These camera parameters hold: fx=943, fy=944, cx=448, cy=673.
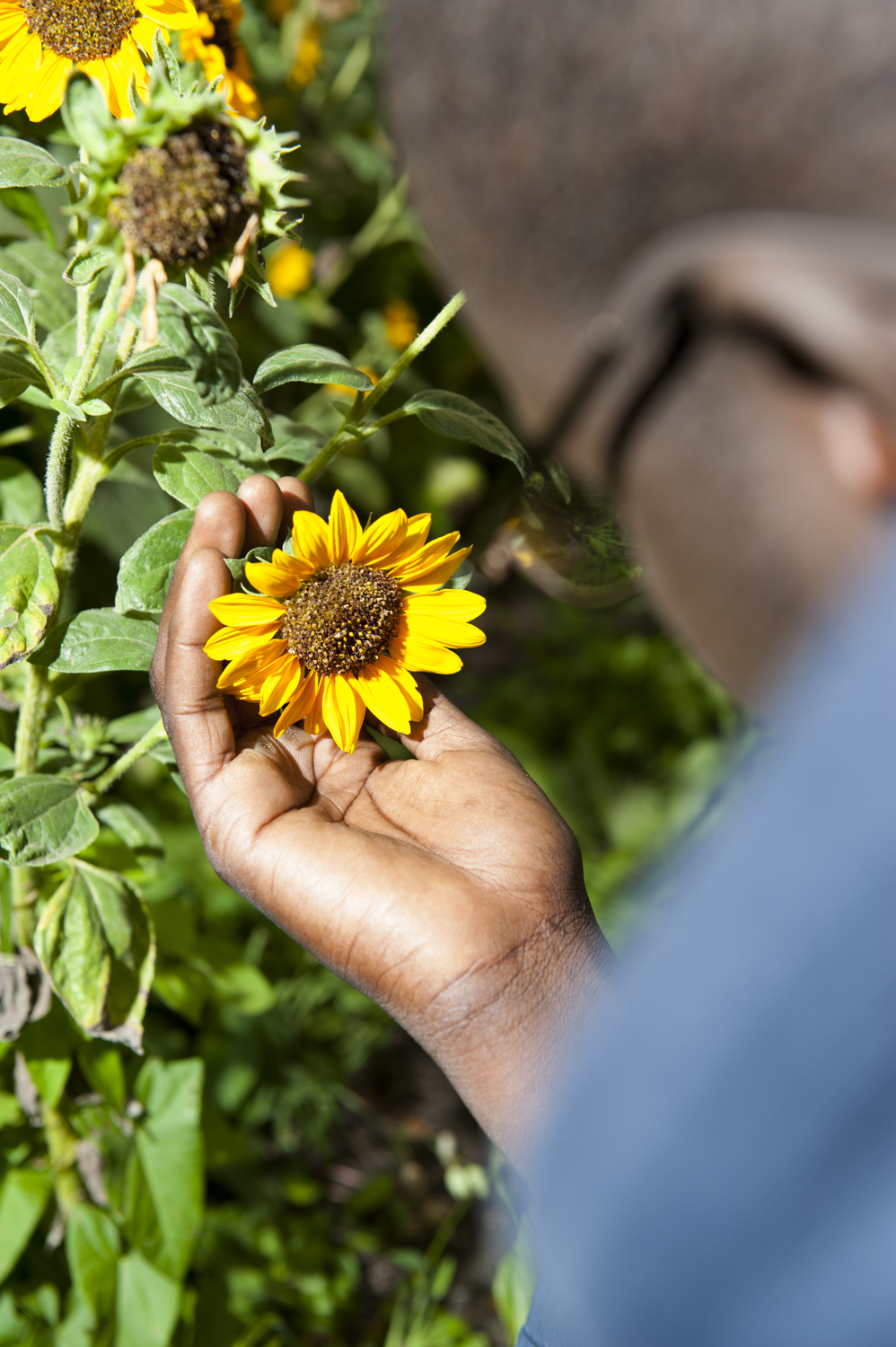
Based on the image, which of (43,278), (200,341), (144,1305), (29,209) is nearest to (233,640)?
(200,341)

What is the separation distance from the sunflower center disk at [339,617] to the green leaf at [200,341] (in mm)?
221

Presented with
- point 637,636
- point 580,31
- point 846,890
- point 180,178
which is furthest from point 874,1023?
point 637,636

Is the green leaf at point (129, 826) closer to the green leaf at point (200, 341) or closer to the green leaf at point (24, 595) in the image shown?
the green leaf at point (24, 595)

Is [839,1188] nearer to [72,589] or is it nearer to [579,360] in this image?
[579,360]

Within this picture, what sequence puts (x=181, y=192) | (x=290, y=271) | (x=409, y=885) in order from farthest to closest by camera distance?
(x=290, y=271) → (x=409, y=885) → (x=181, y=192)

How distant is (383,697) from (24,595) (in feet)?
1.10

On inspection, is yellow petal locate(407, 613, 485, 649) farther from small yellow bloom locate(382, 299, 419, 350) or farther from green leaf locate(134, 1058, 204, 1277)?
small yellow bloom locate(382, 299, 419, 350)

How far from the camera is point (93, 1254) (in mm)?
1189

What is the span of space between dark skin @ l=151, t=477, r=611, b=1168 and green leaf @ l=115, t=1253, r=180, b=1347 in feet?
2.23

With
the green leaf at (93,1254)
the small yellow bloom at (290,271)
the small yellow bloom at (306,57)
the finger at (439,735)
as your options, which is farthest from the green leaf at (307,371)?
the small yellow bloom at (306,57)

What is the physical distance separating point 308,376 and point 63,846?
0.48 meters

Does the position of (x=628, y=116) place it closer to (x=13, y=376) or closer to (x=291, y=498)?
(x=291, y=498)

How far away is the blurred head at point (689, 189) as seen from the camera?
48cm

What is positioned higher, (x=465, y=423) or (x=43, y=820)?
(x=465, y=423)
